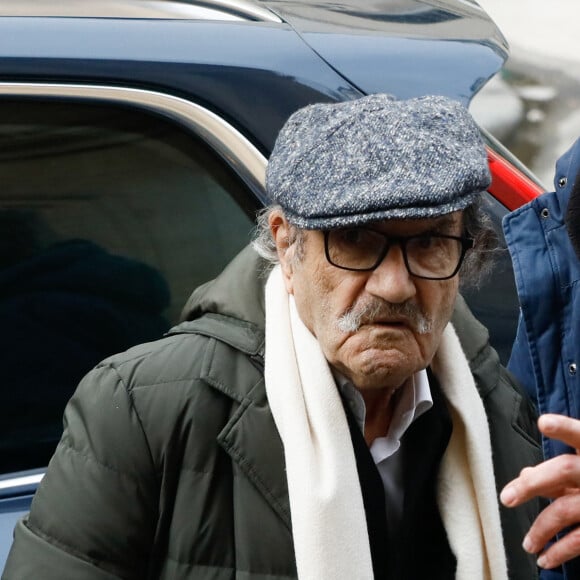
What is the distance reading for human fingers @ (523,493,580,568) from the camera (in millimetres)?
1934

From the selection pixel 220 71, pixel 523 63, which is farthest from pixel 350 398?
pixel 523 63

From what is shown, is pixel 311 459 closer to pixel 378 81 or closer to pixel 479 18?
pixel 378 81

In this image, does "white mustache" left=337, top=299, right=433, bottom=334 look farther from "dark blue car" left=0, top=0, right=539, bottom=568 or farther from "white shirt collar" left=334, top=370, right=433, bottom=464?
"dark blue car" left=0, top=0, right=539, bottom=568

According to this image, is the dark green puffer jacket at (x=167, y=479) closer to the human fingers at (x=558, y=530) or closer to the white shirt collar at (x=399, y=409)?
the white shirt collar at (x=399, y=409)

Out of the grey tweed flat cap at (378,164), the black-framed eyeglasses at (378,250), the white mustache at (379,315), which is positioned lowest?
the white mustache at (379,315)

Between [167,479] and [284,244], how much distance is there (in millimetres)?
449

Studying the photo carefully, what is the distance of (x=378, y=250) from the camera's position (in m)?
2.05

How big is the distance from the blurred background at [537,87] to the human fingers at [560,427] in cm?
101

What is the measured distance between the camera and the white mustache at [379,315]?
6.71ft

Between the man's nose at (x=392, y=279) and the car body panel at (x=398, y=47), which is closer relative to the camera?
the man's nose at (x=392, y=279)

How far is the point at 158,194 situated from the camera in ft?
8.43

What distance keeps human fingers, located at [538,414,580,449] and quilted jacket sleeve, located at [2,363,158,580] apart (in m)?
0.62

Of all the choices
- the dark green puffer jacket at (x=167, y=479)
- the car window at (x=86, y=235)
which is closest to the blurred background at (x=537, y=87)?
the car window at (x=86, y=235)

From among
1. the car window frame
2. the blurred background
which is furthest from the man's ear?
the blurred background
